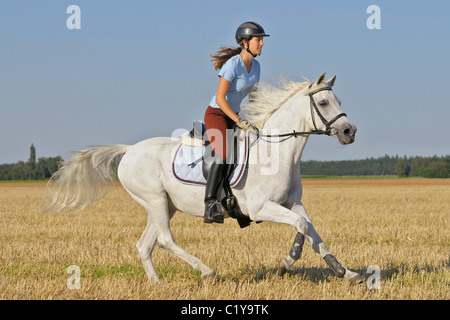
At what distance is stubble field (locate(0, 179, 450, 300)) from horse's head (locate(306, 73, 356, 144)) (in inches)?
70.9

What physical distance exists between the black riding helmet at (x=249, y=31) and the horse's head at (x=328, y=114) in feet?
2.86

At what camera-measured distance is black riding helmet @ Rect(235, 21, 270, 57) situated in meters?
6.61

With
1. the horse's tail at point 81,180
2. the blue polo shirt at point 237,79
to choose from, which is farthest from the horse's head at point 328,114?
the horse's tail at point 81,180

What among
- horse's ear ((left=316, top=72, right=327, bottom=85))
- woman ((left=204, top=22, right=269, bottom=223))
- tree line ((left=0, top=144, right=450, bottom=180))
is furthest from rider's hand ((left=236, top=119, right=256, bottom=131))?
tree line ((left=0, top=144, right=450, bottom=180))

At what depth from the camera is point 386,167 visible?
6668 inches

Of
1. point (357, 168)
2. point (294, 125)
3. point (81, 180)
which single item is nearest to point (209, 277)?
point (294, 125)

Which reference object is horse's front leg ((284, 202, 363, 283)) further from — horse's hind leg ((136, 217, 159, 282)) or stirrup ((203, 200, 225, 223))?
horse's hind leg ((136, 217, 159, 282))

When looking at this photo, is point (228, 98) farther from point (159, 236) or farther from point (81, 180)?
point (81, 180)

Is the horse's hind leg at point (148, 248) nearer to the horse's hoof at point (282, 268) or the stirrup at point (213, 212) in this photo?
the stirrup at point (213, 212)

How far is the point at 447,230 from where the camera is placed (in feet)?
45.5

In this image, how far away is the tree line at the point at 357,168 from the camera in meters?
102

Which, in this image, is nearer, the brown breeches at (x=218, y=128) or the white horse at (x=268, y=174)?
the white horse at (x=268, y=174)
